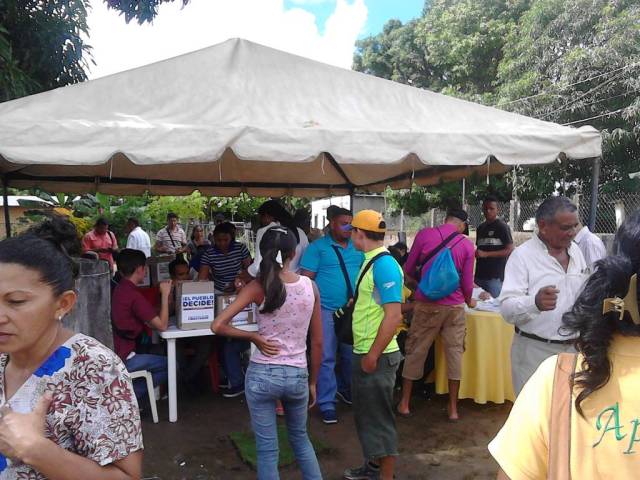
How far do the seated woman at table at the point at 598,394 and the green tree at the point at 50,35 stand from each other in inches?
241

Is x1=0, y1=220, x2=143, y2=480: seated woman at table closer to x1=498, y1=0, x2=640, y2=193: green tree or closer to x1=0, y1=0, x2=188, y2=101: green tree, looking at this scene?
x1=0, y1=0, x2=188, y2=101: green tree

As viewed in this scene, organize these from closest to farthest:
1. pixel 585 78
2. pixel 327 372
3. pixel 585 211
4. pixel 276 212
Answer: pixel 327 372 < pixel 276 212 < pixel 585 211 < pixel 585 78

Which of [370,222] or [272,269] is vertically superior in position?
[370,222]

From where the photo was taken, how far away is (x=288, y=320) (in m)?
2.66

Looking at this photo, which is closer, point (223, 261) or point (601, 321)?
point (601, 321)

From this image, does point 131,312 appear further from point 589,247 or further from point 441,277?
point 589,247

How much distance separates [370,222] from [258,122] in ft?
3.49

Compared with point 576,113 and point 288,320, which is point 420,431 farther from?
point 576,113

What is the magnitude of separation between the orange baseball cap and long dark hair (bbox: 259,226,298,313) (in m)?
0.47

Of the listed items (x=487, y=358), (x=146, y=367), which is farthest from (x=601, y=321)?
(x=146, y=367)

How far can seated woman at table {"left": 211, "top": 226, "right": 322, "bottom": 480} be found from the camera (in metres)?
2.58

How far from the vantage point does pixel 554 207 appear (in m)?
2.57

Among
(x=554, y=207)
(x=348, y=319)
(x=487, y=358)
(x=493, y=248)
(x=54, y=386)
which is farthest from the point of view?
(x=493, y=248)

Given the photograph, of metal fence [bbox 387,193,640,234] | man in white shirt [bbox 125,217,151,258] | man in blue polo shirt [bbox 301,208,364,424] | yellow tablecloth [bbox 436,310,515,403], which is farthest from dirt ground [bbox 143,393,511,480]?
metal fence [bbox 387,193,640,234]
